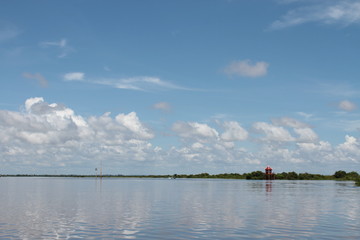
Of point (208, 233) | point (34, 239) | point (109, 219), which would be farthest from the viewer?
point (109, 219)

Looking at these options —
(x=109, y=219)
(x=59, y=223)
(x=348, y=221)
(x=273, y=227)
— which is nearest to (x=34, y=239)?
(x=59, y=223)

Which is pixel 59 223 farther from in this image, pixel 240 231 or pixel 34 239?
pixel 240 231

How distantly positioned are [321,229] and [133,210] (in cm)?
2694

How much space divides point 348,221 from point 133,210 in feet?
92.9

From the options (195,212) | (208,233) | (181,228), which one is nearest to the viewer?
(208,233)

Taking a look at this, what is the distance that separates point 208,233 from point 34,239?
15336 millimetres

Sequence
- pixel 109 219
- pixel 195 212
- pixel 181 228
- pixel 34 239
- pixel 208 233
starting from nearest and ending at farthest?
1. pixel 34 239
2. pixel 208 233
3. pixel 181 228
4. pixel 109 219
5. pixel 195 212

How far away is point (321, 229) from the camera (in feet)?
137

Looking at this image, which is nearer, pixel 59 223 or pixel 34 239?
pixel 34 239

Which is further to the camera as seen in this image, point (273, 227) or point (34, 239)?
point (273, 227)

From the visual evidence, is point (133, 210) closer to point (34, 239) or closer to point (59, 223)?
point (59, 223)

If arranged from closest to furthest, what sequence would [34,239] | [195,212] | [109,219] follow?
[34,239]
[109,219]
[195,212]

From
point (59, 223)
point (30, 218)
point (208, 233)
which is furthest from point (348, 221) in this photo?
point (30, 218)

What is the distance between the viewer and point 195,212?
5638cm
